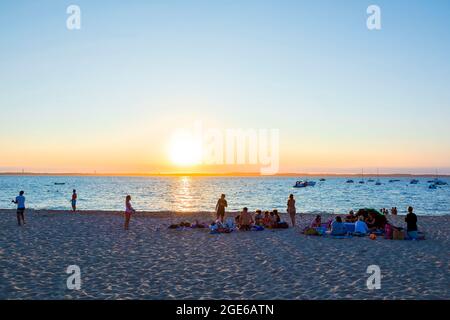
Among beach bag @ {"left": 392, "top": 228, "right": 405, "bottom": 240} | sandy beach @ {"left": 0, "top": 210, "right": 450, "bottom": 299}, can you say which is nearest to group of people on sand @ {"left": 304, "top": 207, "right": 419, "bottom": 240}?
beach bag @ {"left": 392, "top": 228, "right": 405, "bottom": 240}

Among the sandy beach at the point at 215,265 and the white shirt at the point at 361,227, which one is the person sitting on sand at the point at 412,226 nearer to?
the sandy beach at the point at 215,265

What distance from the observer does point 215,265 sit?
13.1 metres

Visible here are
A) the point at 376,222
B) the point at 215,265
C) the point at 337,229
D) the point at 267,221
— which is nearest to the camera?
the point at 215,265

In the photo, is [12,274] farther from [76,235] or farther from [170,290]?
[76,235]

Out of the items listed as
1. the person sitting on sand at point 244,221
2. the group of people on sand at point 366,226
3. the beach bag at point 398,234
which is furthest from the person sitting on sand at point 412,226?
the person sitting on sand at point 244,221

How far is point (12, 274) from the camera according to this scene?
11.5m

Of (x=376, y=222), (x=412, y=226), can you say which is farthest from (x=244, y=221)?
(x=412, y=226)

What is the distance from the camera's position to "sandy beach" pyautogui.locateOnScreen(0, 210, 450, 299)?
9969mm

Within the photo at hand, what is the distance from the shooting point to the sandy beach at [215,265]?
32.7 ft

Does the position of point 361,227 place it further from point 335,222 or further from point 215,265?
point 215,265

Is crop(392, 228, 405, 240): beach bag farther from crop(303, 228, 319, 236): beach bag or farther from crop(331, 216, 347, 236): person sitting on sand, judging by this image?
crop(303, 228, 319, 236): beach bag

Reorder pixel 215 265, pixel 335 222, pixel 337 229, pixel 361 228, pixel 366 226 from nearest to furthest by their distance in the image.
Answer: pixel 215 265 < pixel 337 229 < pixel 335 222 < pixel 361 228 < pixel 366 226
